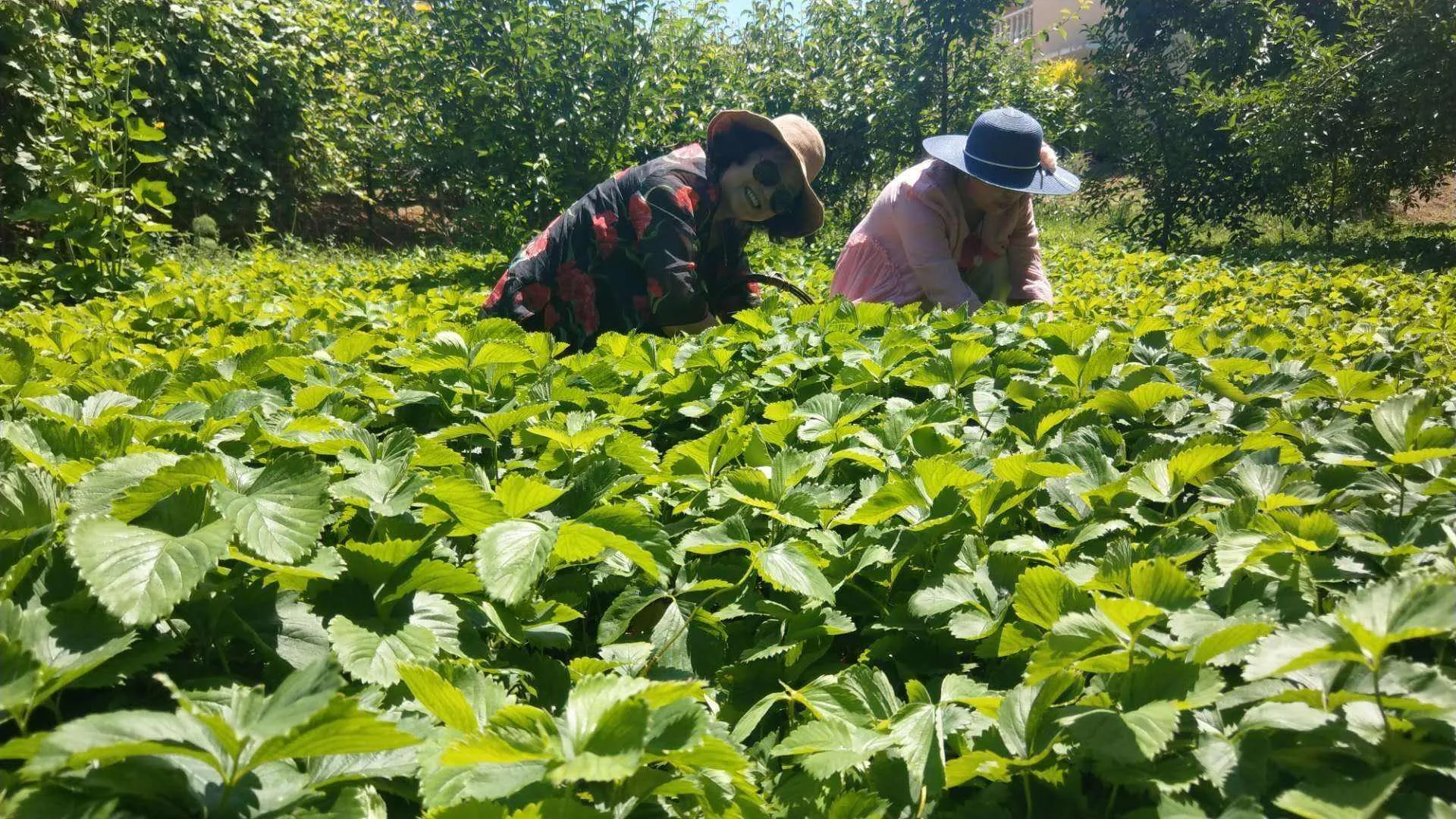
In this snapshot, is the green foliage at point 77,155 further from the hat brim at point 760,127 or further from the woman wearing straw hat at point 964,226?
the woman wearing straw hat at point 964,226

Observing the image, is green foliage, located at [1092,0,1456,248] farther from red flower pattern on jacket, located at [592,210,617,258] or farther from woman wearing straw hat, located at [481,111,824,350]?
red flower pattern on jacket, located at [592,210,617,258]

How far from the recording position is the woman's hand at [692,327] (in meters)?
3.94

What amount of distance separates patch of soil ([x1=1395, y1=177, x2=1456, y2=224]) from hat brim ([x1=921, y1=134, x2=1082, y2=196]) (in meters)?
18.8

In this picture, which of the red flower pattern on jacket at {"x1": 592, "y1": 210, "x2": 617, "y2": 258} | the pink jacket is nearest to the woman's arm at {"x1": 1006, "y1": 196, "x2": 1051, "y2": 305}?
the pink jacket

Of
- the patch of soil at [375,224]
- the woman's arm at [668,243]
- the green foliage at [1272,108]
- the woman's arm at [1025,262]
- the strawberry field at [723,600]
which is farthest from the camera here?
the patch of soil at [375,224]

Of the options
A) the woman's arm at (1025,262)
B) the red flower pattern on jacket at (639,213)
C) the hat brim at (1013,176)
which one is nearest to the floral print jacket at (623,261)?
the red flower pattern on jacket at (639,213)

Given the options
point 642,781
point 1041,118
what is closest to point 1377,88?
point 1041,118

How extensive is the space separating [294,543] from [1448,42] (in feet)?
43.5

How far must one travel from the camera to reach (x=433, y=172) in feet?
45.9

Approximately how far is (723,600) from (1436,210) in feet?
85.8

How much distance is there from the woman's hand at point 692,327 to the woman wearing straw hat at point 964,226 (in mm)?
1077

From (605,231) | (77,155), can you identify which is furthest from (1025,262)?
(77,155)

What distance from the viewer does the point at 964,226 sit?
180 inches

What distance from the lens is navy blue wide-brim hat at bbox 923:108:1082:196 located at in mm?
4055
